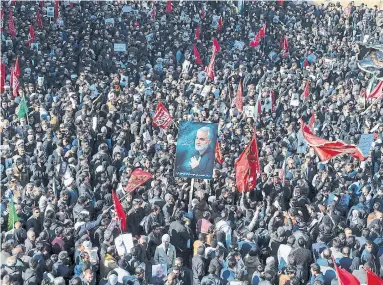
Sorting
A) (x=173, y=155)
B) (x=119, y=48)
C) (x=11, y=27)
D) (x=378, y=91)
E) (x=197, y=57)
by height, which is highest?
(x=11, y=27)

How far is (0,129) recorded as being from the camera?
60.6 ft

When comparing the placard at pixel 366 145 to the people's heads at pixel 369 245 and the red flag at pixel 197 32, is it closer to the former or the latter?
the people's heads at pixel 369 245

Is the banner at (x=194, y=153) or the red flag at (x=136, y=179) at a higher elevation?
the banner at (x=194, y=153)

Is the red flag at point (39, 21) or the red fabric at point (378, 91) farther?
the red flag at point (39, 21)

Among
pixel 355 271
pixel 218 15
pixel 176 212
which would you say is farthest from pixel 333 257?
pixel 218 15

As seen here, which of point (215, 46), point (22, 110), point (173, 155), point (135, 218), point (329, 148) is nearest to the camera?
point (135, 218)

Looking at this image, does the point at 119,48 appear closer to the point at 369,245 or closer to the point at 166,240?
the point at 166,240

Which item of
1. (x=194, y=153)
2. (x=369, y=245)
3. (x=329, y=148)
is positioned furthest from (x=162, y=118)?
(x=369, y=245)

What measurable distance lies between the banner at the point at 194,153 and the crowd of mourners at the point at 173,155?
17.9 inches

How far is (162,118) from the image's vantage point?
743 inches

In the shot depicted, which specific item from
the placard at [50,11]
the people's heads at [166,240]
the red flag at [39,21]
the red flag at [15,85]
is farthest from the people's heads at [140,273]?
the placard at [50,11]

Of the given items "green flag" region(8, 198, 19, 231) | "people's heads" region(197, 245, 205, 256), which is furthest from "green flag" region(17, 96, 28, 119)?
"people's heads" region(197, 245, 205, 256)

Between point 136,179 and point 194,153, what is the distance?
3.77 ft

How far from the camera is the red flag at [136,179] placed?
14867mm
